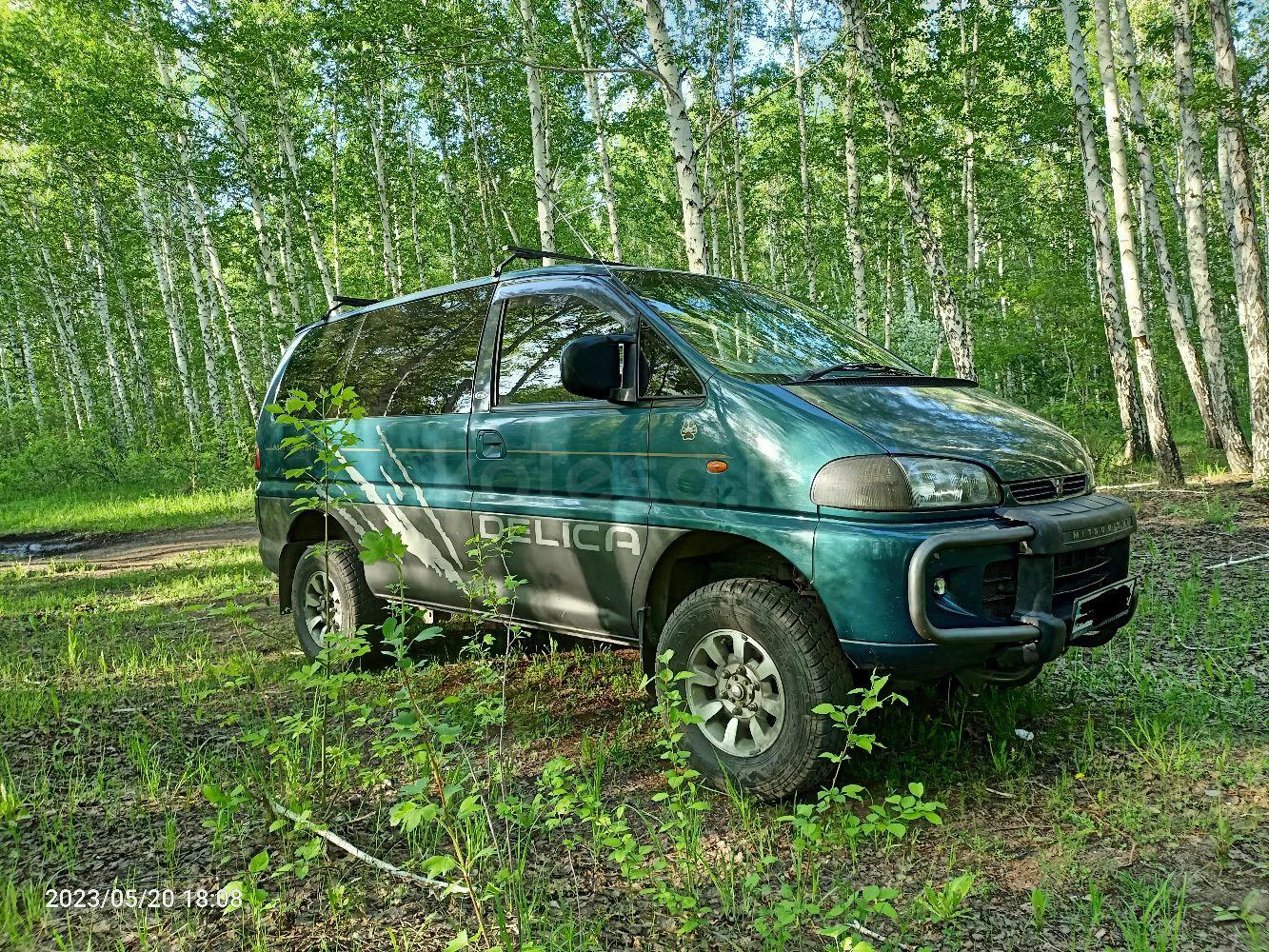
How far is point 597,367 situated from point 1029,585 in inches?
66.9

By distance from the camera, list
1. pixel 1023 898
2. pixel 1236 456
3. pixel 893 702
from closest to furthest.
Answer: pixel 1023 898 → pixel 893 702 → pixel 1236 456

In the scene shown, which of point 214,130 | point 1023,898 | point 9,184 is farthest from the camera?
point 9,184

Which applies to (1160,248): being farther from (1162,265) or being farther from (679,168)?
(679,168)

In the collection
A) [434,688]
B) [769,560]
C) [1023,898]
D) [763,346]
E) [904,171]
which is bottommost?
[1023,898]

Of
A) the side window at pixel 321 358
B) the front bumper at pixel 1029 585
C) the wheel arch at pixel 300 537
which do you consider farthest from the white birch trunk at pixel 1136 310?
the wheel arch at pixel 300 537

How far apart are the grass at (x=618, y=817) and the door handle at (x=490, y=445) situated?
3.00 feet

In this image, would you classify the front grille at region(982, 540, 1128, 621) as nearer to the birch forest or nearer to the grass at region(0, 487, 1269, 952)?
the grass at region(0, 487, 1269, 952)

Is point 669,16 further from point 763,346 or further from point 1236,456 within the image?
point 763,346

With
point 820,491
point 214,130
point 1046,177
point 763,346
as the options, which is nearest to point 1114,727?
point 820,491

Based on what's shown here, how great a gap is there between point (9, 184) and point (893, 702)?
29704mm

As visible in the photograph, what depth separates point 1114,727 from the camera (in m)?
3.24

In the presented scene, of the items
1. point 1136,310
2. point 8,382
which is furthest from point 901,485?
point 8,382

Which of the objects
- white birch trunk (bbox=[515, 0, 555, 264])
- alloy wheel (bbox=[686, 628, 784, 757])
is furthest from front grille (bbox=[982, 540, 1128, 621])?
white birch trunk (bbox=[515, 0, 555, 264])

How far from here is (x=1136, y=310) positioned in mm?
9555
